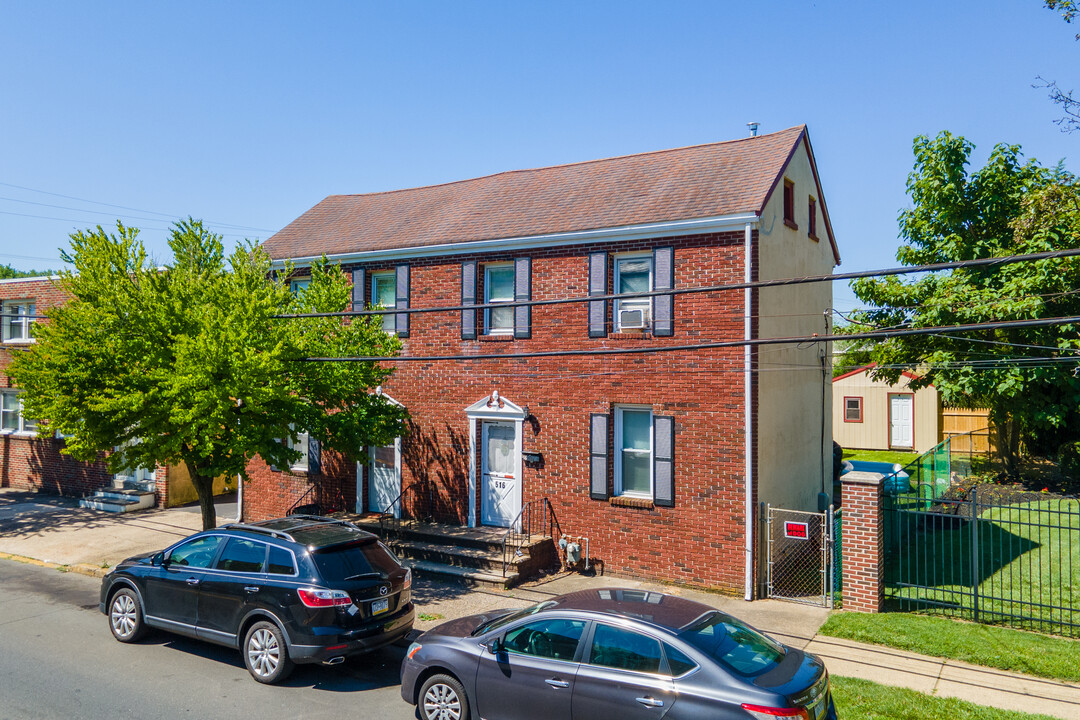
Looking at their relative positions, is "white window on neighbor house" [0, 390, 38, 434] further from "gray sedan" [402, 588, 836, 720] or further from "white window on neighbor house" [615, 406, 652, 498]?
"gray sedan" [402, 588, 836, 720]

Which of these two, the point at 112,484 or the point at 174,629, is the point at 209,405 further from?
the point at 112,484

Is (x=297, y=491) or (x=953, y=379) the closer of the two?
(x=297, y=491)

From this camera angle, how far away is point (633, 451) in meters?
13.5

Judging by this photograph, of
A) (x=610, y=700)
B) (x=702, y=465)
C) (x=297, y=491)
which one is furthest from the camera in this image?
(x=297, y=491)

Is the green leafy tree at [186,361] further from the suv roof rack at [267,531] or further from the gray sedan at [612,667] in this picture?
the gray sedan at [612,667]

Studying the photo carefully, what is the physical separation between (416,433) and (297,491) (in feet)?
12.6

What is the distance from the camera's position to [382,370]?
43.0 feet

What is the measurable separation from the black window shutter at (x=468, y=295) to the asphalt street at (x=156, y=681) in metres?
7.12

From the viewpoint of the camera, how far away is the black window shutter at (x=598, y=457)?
44.1ft

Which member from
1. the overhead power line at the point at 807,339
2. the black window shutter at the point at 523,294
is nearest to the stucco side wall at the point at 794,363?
the overhead power line at the point at 807,339

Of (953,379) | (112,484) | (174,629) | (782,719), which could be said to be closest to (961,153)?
(953,379)

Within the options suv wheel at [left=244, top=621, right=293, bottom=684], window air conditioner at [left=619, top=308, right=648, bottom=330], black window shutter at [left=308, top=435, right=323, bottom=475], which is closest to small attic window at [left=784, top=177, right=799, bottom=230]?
window air conditioner at [left=619, top=308, right=648, bottom=330]

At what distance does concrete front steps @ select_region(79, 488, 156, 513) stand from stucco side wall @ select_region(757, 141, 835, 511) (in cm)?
1652

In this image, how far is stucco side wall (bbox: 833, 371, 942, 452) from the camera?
30.8 metres
